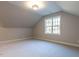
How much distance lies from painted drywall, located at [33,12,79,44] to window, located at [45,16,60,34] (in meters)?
0.08

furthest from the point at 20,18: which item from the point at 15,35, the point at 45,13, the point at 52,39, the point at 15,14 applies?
the point at 52,39

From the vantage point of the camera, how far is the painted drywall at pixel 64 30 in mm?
2008

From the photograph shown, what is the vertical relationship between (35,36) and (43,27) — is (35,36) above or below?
below

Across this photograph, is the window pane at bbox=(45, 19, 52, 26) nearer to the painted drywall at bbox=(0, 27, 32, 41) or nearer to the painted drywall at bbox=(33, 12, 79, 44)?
the painted drywall at bbox=(33, 12, 79, 44)

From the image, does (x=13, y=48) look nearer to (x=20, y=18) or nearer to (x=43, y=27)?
(x=20, y=18)

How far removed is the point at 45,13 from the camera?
6.86ft

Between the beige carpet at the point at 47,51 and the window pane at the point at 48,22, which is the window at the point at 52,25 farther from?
the beige carpet at the point at 47,51

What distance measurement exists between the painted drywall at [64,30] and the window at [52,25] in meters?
0.08

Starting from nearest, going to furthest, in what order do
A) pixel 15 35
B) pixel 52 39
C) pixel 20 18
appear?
pixel 52 39
pixel 15 35
pixel 20 18

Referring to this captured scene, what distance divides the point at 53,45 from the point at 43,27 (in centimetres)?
47

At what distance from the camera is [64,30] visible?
216 cm

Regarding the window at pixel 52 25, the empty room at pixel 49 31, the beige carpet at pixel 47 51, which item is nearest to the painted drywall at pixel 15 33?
the empty room at pixel 49 31

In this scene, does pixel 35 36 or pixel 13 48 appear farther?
pixel 13 48

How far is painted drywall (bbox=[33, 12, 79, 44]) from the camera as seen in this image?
2008mm
